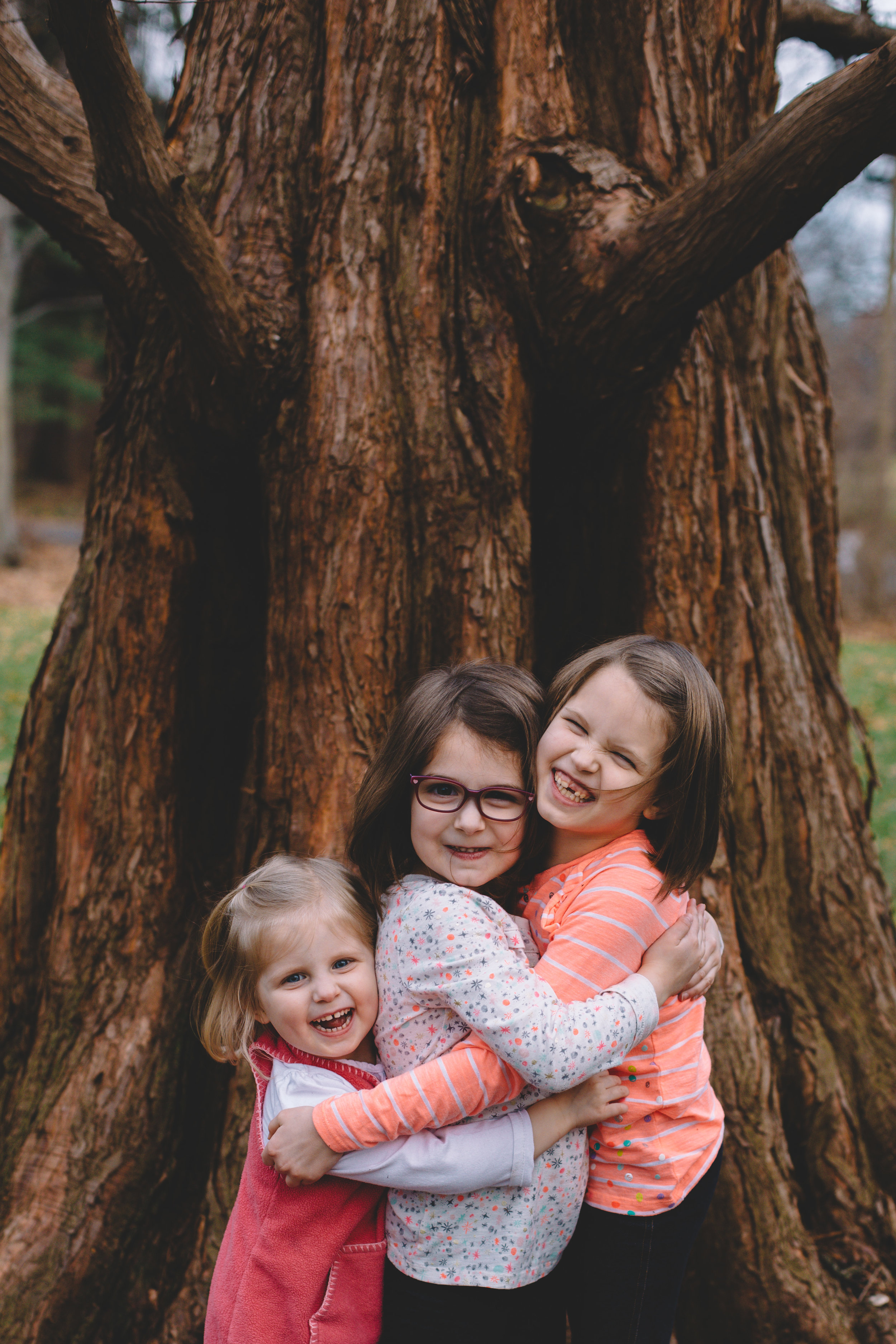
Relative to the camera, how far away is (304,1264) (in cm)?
178

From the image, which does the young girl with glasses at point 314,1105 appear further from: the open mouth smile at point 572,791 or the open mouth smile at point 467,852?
the open mouth smile at point 572,791

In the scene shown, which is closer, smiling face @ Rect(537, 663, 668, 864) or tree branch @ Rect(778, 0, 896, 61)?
smiling face @ Rect(537, 663, 668, 864)

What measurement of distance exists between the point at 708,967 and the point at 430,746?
70cm

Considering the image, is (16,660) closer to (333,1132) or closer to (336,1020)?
(336,1020)

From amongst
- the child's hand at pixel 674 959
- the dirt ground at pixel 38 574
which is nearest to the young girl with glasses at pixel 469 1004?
the child's hand at pixel 674 959

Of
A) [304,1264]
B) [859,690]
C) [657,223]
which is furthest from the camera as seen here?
[859,690]

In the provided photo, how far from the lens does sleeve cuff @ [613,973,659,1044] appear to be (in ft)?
5.70

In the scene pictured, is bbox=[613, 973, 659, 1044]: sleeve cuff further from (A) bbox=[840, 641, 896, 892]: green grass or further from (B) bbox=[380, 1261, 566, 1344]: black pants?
(A) bbox=[840, 641, 896, 892]: green grass

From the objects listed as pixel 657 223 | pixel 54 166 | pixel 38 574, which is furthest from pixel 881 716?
pixel 38 574

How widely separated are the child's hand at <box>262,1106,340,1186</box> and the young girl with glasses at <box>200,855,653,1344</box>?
0.03m

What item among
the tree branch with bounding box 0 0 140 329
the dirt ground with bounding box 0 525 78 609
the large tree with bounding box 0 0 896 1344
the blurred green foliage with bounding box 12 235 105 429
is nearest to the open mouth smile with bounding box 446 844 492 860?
the large tree with bounding box 0 0 896 1344

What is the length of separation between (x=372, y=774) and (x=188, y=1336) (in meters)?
1.57

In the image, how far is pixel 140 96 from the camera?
1939mm

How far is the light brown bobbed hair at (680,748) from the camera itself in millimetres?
1868
